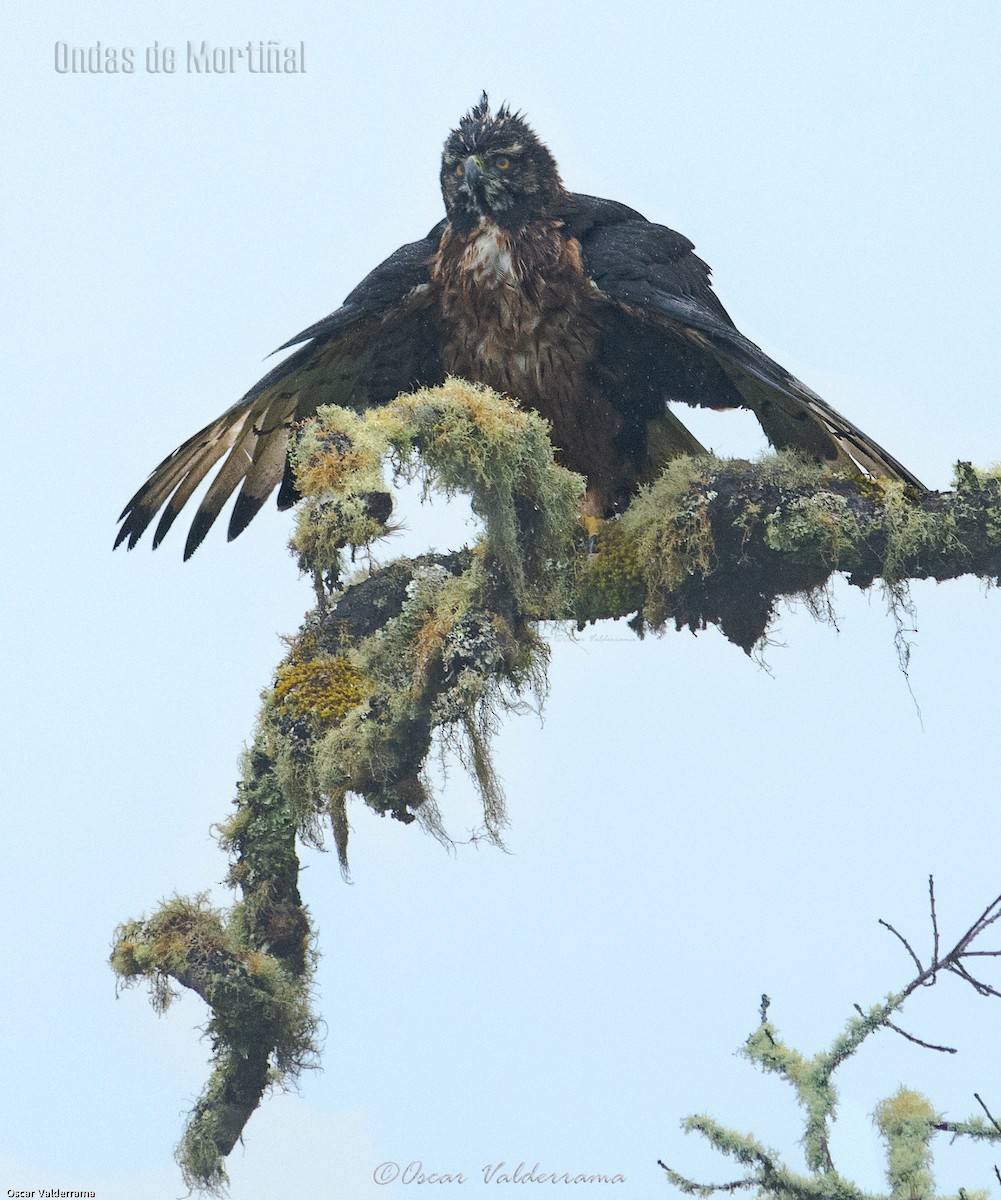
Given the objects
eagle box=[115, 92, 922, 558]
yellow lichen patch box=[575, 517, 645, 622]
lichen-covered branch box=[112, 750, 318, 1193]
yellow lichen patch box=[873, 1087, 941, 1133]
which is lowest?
lichen-covered branch box=[112, 750, 318, 1193]

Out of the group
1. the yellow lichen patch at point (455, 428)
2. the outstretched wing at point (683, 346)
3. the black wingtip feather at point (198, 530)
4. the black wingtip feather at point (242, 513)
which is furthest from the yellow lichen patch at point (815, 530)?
the black wingtip feather at point (198, 530)

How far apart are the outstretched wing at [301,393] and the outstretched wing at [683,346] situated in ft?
2.19

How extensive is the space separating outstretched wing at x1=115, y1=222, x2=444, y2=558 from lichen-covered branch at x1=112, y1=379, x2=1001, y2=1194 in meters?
0.95

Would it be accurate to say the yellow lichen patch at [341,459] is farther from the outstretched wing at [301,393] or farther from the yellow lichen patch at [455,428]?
the outstretched wing at [301,393]

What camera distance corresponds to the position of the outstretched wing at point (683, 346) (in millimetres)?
4723

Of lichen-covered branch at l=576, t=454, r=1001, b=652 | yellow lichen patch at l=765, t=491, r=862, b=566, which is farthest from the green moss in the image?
yellow lichen patch at l=765, t=491, r=862, b=566

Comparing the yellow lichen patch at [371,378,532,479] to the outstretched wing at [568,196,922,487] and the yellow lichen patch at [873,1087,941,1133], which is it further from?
the yellow lichen patch at [873,1087,941,1133]

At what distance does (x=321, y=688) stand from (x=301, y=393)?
1.51 metres

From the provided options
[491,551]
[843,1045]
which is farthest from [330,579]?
[843,1045]

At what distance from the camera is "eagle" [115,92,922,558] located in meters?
5.00

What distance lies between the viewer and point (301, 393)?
212 inches

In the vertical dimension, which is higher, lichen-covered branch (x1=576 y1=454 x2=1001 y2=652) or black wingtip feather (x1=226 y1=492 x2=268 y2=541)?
lichen-covered branch (x1=576 y1=454 x2=1001 y2=652)

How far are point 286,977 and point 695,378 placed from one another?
8.13 ft

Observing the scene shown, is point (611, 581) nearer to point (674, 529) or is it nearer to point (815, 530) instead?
point (674, 529)
